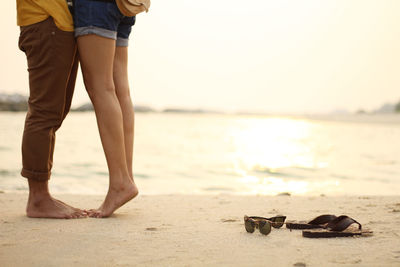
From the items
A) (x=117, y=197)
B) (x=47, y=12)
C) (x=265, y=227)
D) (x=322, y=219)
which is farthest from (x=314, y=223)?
(x=47, y=12)

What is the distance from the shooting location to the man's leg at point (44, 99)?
2.99 m

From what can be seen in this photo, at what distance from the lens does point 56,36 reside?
9.73 ft

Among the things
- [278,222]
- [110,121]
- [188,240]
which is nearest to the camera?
[188,240]

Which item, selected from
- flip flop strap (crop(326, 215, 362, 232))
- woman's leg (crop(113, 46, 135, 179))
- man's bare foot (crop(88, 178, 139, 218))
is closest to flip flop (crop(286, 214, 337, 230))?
flip flop strap (crop(326, 215, 362, 232))

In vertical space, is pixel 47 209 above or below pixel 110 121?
below

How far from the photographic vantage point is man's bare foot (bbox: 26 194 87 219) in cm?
310

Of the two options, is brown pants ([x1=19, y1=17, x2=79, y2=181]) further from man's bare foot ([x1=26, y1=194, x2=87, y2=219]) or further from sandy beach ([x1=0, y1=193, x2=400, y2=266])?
sandy beach ([x1=0, y1=193, x2=400, y2=266])

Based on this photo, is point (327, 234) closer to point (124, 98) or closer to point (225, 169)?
point (124, 98)

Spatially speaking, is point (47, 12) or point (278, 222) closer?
point (278, 222)

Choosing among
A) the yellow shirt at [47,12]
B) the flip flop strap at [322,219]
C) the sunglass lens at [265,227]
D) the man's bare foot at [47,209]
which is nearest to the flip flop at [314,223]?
the flip flop strap at [322,219]

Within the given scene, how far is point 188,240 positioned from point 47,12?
150cm

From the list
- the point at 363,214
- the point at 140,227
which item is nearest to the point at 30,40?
the point at 140,227

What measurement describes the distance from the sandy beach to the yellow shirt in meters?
1.11

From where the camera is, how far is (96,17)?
2.96 meters
